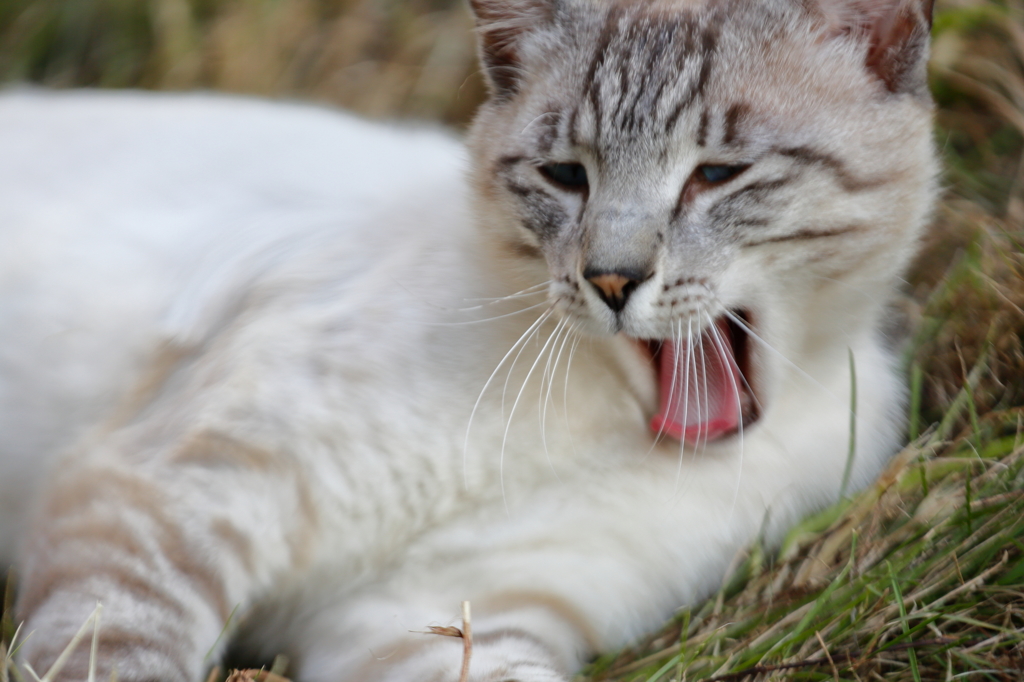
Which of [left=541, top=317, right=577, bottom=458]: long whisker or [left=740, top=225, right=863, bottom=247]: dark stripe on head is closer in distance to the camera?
[left=740, top=225, right=863, bottom=247]: dark stripe on head

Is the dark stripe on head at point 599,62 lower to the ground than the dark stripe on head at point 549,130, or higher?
higher

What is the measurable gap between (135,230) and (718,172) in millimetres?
1508

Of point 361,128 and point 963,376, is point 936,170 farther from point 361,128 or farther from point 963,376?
point 361,128

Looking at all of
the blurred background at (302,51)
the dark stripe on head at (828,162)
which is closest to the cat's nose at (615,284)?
the dark stripe on head at (828,162)

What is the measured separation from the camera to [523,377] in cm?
184

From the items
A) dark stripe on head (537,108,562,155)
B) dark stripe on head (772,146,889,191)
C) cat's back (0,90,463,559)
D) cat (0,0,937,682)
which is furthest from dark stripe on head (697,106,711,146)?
cat's back (0,90,463,559)

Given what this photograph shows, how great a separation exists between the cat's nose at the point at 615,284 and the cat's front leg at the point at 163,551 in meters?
0.68

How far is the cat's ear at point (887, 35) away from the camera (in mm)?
1683

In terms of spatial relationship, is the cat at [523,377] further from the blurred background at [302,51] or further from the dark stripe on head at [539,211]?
the blurred background at [302,51]

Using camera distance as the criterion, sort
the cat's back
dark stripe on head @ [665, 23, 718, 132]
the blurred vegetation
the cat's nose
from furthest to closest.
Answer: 1. the blurred vegetation
2. the cat's back
3. dark stripe on head @ [665, 23, 718, 132]
4. the cat's nose

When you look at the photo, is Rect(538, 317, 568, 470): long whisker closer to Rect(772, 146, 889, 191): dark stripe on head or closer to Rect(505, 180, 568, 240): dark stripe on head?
Rect(505, 180, 568, 240): dark stripe on head

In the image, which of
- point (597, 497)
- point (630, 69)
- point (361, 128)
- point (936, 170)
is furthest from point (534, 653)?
point (361, 128)

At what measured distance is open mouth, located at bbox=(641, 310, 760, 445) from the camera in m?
1.81

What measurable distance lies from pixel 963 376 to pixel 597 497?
1.09 meters
